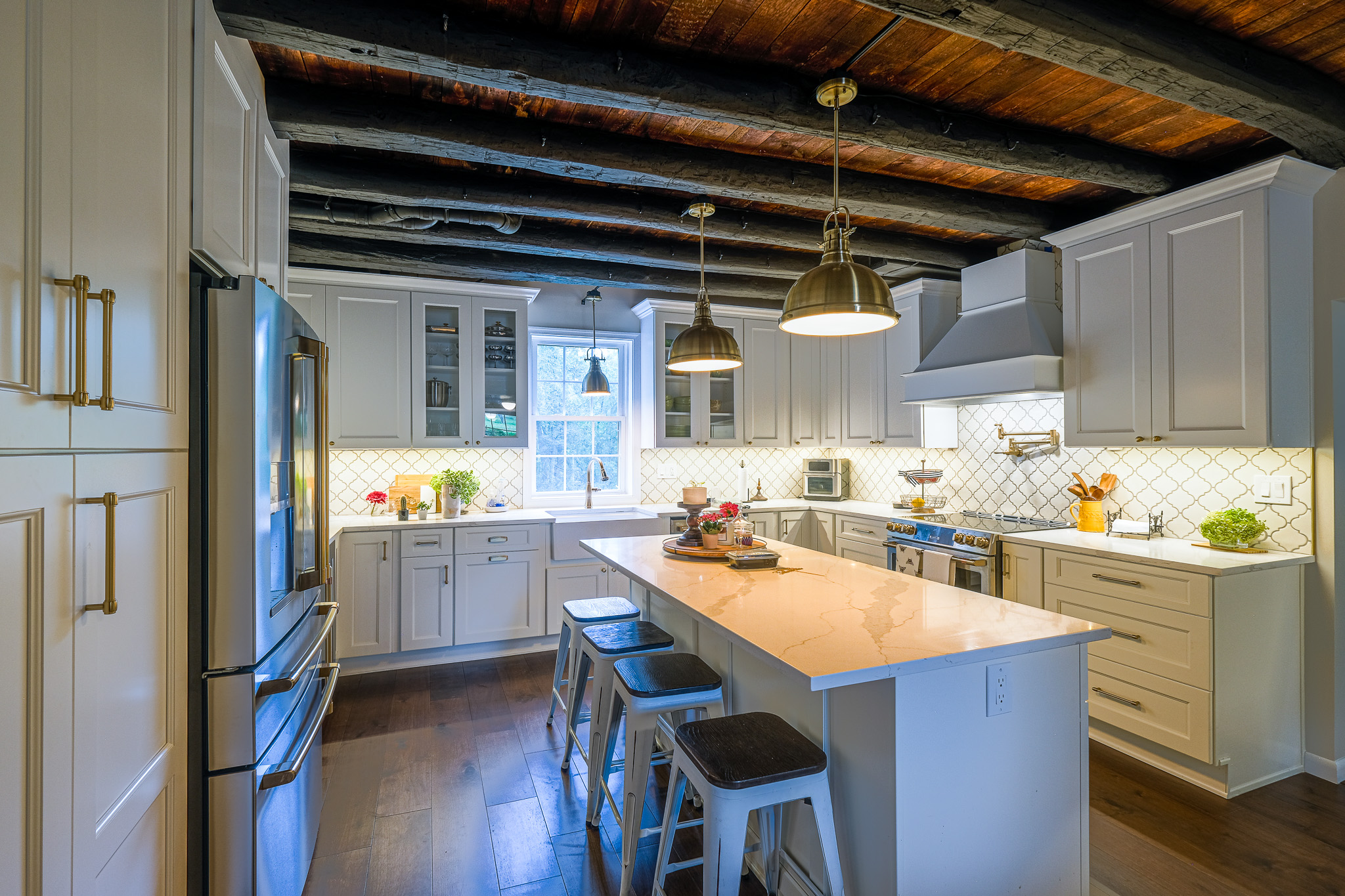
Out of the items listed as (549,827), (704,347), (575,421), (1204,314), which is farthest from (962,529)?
(575,421)

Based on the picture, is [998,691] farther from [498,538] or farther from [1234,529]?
[498,538]

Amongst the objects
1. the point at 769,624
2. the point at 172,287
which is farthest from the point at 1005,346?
the point at 172,287

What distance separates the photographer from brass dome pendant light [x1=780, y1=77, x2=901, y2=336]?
1970mm

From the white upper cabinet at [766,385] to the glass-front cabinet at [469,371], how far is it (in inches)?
72.0

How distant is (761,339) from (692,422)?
0.94 m

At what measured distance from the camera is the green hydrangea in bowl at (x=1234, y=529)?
9.36 ft

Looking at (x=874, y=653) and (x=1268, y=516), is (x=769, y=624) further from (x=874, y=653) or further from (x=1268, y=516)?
(x=1268, y=516)

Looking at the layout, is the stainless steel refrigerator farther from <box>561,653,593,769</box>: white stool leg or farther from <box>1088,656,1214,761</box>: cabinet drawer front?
<box>1088,656,1214,761</box>: cabinet drawer front

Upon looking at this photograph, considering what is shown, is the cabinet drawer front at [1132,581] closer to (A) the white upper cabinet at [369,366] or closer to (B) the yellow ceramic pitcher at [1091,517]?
(B) the yellow ceramic pitcher at [1091,517]

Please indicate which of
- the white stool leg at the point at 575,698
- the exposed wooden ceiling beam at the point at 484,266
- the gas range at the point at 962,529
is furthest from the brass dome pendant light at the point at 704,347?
the gas range at the point at 962,529

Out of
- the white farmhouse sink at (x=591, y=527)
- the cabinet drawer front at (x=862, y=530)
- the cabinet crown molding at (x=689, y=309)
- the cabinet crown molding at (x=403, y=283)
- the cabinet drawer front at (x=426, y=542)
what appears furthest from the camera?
the cabinet crown molding at (x=689, y=309)

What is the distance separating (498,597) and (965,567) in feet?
9.42

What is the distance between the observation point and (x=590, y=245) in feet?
12.9

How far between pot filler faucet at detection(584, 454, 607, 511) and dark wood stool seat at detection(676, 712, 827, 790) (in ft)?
10.9
